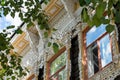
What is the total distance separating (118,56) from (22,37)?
623 cm

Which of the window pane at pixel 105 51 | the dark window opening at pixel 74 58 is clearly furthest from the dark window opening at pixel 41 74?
the window pane at pixel 105 51

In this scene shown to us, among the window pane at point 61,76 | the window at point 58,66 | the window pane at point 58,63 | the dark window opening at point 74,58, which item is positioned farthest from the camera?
the window pane at point 58,63

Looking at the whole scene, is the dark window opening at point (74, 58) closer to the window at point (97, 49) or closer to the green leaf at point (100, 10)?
the window at point (97, 49)

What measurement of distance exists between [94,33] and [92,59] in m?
0.86

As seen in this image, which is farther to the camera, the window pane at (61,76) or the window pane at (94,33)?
the window pane at (61,76)

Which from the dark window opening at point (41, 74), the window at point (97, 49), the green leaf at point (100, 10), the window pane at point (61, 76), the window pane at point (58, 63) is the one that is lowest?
the dark window opening at point (41, 74)

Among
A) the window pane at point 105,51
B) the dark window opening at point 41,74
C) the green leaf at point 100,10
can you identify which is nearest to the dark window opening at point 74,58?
the window pane at point 105,51

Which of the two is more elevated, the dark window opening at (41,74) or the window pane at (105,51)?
the window pane at (105,51)

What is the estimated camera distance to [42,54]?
41.4 feet

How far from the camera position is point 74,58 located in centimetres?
1054

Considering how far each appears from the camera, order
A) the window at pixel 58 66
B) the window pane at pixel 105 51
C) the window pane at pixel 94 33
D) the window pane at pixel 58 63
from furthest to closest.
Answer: the window pane at pixel 58 63 → the window at pixel 58 66 → the window pane at pixel 94 33 → the window pane at pixel 105 51

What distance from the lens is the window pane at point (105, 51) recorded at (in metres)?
8.86

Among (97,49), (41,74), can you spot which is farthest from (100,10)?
(41,74)

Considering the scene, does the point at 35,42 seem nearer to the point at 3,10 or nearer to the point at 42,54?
the point at 42,54
